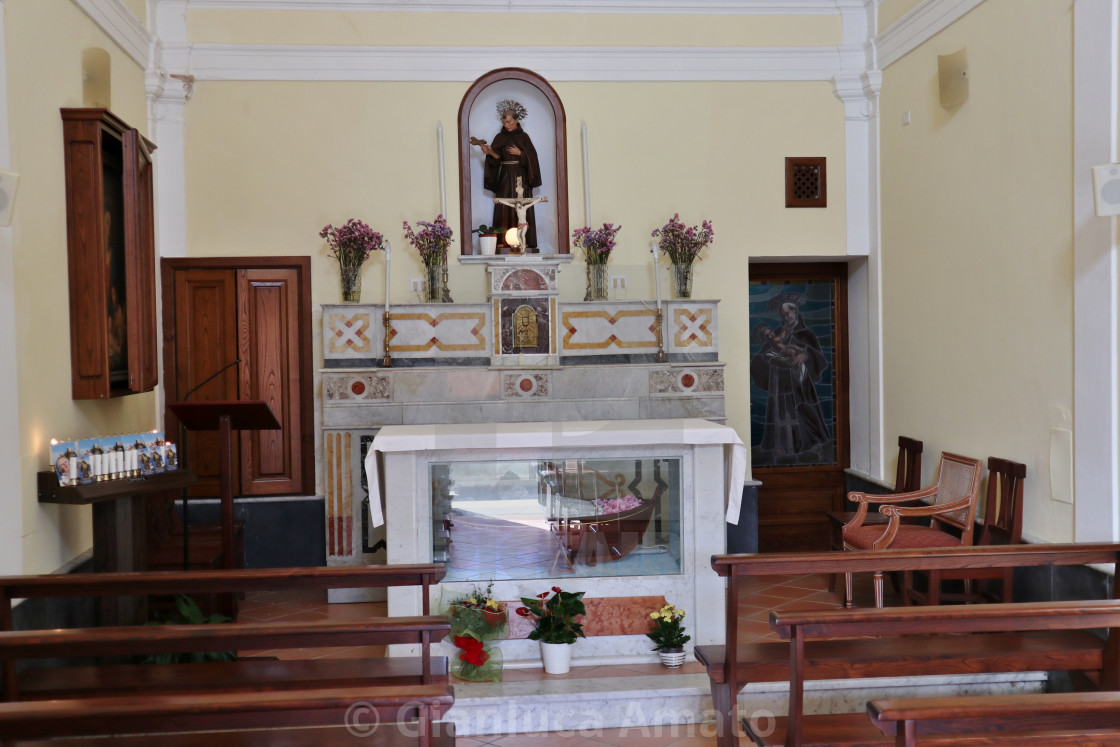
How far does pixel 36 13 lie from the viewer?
15.3 feet

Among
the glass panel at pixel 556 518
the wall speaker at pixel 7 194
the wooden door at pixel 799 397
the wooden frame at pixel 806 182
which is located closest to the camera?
the wall speaker at pixel 7 194

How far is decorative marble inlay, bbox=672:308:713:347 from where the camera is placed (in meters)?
6.75

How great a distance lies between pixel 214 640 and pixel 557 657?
2.13m

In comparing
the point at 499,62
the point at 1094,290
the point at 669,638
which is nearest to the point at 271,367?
the point at 499,62

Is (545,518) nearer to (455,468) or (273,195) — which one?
(455,468)

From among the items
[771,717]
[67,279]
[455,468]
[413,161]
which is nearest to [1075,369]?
[771,717]

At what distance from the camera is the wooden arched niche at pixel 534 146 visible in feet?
23.2

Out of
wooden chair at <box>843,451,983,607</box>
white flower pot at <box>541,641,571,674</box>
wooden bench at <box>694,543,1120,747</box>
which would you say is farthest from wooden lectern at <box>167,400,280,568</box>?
wooden chair at <box>843,451,983,607</box>

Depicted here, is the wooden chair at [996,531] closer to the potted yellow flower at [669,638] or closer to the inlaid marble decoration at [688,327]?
the potted yellow flower at [669,638]

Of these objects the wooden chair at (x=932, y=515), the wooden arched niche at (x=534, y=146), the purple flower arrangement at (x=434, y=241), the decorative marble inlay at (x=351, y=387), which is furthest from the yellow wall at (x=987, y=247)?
the decorative marble inlay at (x=351, y=387)

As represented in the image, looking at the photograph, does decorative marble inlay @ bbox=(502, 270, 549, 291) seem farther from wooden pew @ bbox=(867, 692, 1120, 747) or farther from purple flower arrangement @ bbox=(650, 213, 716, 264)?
wooden pew @ bbox=(867, 692, 1120, 747)

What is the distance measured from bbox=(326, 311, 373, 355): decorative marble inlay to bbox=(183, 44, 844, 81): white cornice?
5.79 ft

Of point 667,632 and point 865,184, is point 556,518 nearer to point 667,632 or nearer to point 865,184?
point 667,632

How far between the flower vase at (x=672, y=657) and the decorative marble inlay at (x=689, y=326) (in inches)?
99.7
